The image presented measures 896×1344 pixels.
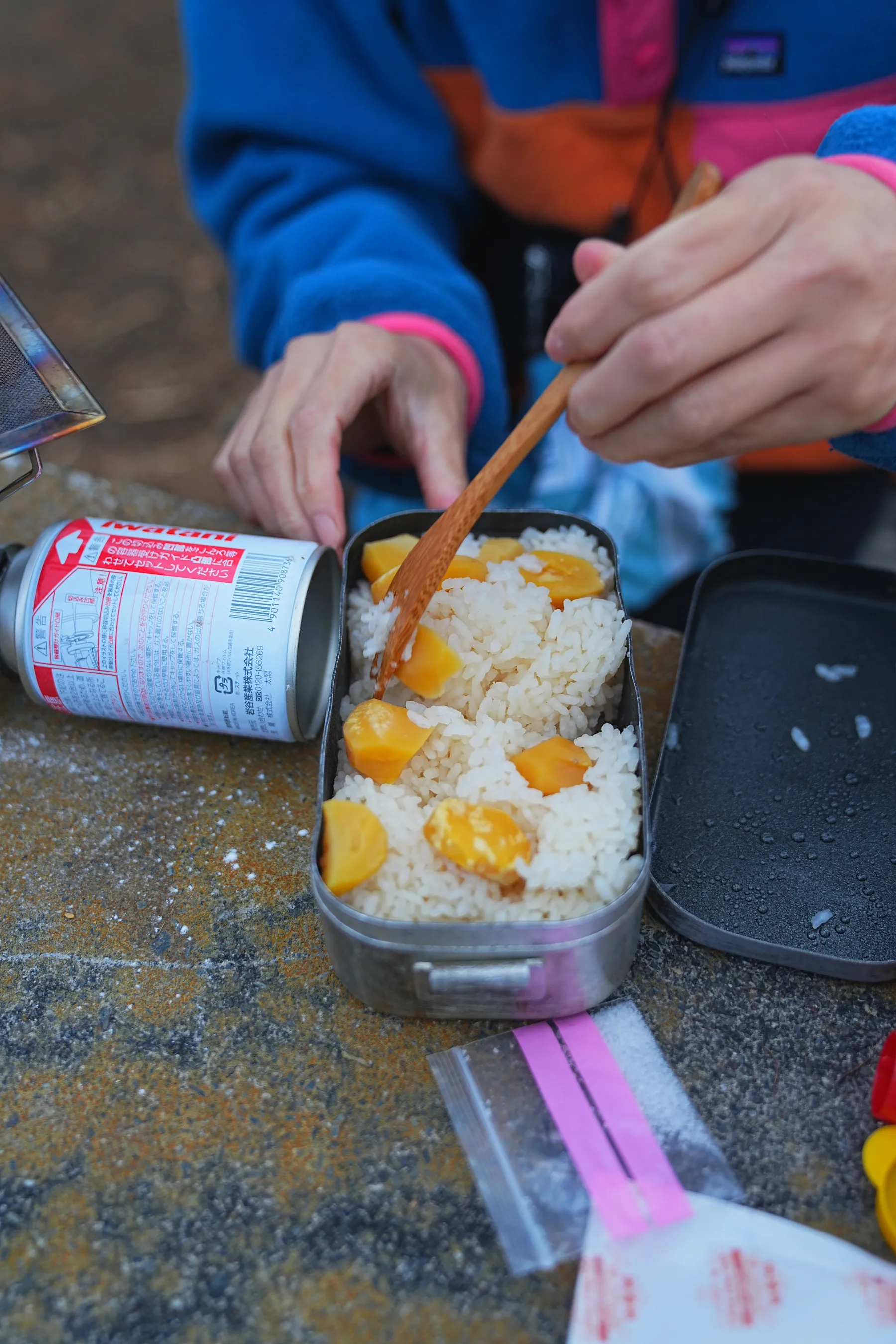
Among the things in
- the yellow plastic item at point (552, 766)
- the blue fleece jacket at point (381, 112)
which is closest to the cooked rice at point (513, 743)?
the yellow plastic item at point (552, 766)

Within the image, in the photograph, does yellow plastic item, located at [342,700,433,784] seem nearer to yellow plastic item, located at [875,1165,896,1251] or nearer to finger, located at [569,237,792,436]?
finger, located at [569,237,792,436]

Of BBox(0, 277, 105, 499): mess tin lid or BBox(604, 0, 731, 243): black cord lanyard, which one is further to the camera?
BBox(604, 0, 731, 243): black cord lanyard

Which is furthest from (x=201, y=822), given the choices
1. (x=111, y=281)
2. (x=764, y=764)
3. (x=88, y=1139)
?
(x=111, y=281)

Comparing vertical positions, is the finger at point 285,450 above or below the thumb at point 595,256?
below

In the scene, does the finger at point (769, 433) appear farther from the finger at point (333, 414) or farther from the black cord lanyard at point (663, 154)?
the black cord lanyard at point (663, 154)

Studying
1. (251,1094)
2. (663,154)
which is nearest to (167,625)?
(251,1094)

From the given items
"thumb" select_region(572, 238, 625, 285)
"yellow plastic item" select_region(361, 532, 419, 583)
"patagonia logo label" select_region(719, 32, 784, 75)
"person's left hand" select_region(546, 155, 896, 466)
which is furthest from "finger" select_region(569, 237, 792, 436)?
"patagonia logo label" select_region(719, 32, 784, 75)

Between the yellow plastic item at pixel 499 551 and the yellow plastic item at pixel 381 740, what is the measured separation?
0.22 meters

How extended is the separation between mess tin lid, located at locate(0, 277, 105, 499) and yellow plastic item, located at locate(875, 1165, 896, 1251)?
877 mm

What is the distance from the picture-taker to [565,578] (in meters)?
0.93

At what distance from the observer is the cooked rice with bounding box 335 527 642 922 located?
728 mm

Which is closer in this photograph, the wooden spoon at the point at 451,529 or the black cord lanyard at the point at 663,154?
the wooden spoon at the point at 451,529

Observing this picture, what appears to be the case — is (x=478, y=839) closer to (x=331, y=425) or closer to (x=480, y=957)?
(x=480, y=957)

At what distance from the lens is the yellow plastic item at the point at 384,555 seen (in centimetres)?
95
